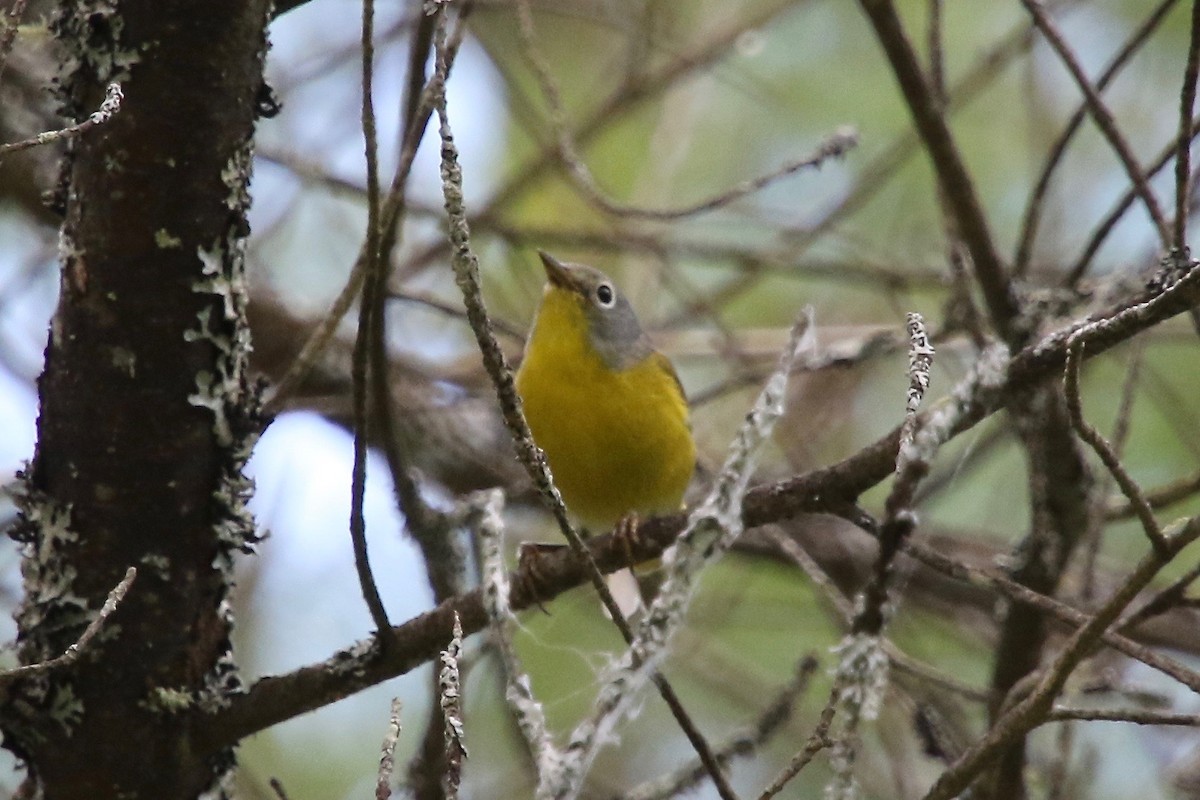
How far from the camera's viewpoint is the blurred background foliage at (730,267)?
13.8 feet

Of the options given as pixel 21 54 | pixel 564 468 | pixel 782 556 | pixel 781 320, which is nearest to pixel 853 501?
pixel 564 468

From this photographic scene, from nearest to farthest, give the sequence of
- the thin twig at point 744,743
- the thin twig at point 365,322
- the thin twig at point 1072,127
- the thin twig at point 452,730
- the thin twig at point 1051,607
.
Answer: the thin twig at point 452,730 < the thin twig at point 1051,607 < the thin twig at point 365,322 < the thin twig at point 744,743 < the thin twig at point 1072,127

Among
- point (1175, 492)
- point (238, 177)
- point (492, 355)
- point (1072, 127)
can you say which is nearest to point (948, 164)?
point (1072, 127)

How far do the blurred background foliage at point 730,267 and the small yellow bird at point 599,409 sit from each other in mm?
258

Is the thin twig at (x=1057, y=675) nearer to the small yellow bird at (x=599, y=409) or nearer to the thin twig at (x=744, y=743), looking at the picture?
the thin twig at (x=744, y=743)

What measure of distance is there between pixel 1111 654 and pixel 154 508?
2958 millimetres

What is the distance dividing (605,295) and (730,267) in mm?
1064

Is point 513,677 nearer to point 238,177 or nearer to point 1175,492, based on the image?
point 238,177

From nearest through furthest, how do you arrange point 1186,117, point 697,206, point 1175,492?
point 1186,117 → point 1175,492 → point 697,206

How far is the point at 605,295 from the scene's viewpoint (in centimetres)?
411

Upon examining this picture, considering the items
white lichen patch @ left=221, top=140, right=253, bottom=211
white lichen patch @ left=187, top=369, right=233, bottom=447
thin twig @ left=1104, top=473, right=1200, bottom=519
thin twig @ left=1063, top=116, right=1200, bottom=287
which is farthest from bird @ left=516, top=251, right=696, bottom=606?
white lichen patch @ left=221, top=140, right=253, bottom=211

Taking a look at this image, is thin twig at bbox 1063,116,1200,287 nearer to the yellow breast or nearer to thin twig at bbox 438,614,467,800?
the yellow breast

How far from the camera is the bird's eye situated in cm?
405

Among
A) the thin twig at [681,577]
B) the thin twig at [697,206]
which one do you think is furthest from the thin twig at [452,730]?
the thin twig at [697,206]
